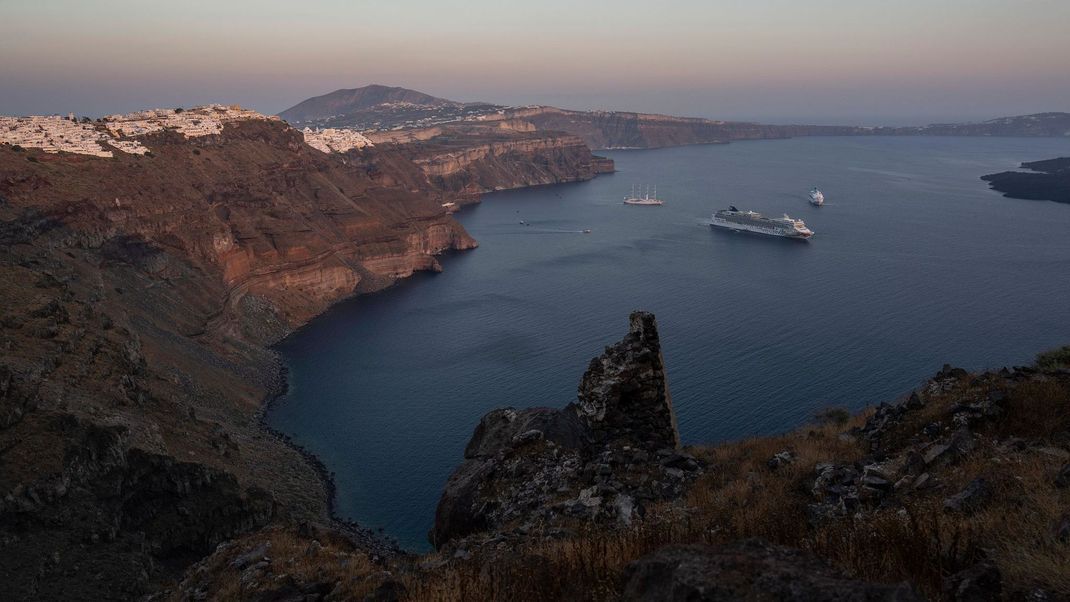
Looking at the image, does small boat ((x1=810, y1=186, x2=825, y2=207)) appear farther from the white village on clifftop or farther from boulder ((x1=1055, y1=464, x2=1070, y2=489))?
boulder ((x1=1055, y1=464, x2=1070, y2=489))

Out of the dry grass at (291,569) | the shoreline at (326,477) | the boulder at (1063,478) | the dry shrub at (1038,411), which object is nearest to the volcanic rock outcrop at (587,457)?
the dry grass at (291,569)

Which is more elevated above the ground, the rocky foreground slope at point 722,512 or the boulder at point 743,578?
the boulder at point 743,578

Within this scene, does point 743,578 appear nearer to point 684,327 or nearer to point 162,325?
point 684,327

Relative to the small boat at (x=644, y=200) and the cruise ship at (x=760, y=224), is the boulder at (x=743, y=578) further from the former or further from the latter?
the small boat at (x=644, y=200)

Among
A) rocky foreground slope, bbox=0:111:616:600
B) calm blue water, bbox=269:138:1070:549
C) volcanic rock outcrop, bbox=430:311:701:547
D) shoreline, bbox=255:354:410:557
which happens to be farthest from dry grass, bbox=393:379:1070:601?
calm blue water, bbox=269:138:1070:549

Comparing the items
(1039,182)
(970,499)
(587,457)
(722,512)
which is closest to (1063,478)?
(970,499)

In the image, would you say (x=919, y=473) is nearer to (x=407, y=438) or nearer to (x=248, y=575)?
(x=248, y=575)
